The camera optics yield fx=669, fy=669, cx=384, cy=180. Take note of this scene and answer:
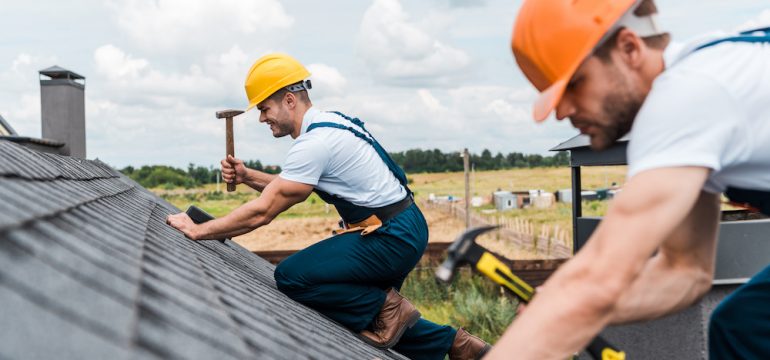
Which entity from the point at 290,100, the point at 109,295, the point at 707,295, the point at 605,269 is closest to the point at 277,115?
the point at 290,100

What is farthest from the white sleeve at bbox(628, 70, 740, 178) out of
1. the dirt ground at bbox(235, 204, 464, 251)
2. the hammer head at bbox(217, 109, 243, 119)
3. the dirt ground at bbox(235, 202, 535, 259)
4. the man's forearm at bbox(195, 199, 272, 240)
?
the dirt ground at bbox(235, 204, 464, 251)

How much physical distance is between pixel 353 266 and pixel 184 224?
4.05 feet

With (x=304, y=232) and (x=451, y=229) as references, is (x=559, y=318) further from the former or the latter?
(x=304, y=232)

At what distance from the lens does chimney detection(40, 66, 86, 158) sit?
885cm

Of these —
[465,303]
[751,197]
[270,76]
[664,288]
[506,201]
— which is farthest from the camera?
[506,201]

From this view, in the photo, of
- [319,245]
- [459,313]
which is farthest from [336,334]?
[459,313]

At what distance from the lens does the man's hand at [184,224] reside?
4355 millimetres

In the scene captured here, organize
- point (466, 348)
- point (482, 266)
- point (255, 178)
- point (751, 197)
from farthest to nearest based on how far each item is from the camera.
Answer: point (255, 178) → point (466, 348) → point (751, 197) → point (482, 266)

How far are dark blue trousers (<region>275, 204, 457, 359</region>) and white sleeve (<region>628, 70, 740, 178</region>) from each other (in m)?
2.44

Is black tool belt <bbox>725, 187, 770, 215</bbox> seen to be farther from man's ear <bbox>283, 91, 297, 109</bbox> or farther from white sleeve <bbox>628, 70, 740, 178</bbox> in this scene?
man's ear <bbox>283, 91, 297, 109</bbox>

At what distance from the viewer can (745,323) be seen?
8.08ft

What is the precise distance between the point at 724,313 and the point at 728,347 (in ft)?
0.41

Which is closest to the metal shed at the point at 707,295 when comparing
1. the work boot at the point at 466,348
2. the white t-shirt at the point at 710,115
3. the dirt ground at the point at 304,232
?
the work boot at the point at 466,348

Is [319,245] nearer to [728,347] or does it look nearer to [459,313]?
[728,347]
